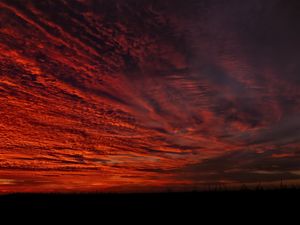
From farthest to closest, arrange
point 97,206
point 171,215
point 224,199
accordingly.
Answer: point 97,206 → point 224,199 → point 171,215

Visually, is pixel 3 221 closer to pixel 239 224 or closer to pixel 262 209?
pixel 239 224

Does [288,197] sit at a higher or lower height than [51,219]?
higher

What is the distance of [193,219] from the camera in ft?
27.5

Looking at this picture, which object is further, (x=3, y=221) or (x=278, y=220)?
(x=3, y=221)

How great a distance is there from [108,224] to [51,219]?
2.63 metres

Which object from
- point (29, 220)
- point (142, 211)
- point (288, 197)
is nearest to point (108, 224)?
point (142, 211)

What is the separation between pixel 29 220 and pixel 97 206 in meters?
3.01

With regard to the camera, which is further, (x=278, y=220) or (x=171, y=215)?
(x=171, y=215)

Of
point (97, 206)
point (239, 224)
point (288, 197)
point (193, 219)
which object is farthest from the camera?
point (97, 206)

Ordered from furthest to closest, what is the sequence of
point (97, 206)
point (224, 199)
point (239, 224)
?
point (97, 206), point (224, 199), point (239, 224)

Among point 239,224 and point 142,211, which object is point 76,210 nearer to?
point 142,211

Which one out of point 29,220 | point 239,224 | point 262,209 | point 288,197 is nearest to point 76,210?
point 29,220

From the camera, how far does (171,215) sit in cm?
898

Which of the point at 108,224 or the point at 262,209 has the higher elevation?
the point at 262,209
